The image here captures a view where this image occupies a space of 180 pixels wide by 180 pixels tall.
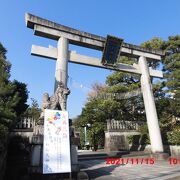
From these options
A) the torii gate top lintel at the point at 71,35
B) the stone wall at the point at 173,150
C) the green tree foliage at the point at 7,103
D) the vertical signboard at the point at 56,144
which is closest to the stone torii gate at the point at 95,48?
the torii gate top lintel at the point at 71,35

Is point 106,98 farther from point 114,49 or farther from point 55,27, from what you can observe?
point 55,27

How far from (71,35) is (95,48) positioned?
1.86 metres

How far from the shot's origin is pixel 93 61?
40.2ft

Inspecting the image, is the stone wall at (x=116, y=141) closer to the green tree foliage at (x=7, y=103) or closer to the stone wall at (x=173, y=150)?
the stone wall at (x=173, y=150)

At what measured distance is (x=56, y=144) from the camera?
6277 millimetres

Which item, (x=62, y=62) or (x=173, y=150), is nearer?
(x=62, y=62)

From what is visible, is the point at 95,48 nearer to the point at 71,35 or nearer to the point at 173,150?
the point at 71,35

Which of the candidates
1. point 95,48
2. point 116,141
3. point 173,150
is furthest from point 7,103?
point 116,141

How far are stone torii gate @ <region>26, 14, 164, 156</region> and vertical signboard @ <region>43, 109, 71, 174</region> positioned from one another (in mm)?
3315

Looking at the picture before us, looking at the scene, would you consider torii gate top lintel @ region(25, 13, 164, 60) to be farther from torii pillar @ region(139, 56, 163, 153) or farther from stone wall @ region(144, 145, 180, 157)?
stone wall @ region(144, 145, 180, 157)

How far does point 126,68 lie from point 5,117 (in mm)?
8716

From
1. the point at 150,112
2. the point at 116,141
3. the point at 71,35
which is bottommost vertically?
the point at 116,141

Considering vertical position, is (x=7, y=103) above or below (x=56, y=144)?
above

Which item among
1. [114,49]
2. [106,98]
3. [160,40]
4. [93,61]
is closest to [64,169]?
[93,61]
